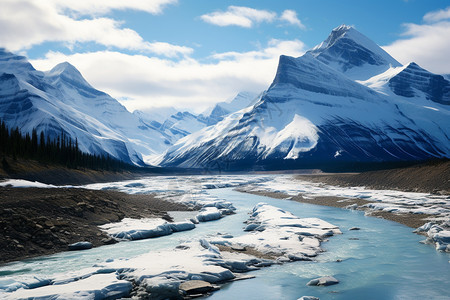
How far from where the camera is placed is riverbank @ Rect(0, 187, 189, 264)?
3198 centimetres

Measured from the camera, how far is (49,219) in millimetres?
37406

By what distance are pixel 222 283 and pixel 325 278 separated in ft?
22.9

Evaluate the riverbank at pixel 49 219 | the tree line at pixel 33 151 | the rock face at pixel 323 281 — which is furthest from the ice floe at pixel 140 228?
the tree line at pixel 33 151

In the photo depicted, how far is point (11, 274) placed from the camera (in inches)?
1023

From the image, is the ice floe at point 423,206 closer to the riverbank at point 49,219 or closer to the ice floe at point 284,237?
the ice floe at point 284,237

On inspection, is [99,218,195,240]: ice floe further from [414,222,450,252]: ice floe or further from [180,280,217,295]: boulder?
[414,222,450,252]: ice floe

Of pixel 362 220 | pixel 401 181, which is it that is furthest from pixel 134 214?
pixel 401 181

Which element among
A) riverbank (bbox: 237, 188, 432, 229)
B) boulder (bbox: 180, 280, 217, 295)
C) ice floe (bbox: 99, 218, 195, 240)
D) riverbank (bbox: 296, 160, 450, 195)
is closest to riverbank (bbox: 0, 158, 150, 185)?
ice floe (bbox: 99, 218, 195, 240)

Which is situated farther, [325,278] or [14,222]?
[14,222]

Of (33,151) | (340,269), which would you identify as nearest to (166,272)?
(340,269)

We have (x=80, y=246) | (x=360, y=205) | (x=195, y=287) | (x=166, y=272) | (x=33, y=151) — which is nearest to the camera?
(x=195, y=287)

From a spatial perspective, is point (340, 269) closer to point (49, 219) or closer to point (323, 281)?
point (323, 281)

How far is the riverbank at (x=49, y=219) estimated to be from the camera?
1259 inches

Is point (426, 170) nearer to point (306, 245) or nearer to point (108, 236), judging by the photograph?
point (306, 245)
